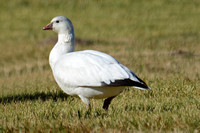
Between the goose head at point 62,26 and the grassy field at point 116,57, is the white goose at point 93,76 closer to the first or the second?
the grassy field at point 116,57

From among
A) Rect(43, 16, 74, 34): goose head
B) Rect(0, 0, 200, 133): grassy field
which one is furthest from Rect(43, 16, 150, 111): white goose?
Rect(43, 16, 74, 34): goose head

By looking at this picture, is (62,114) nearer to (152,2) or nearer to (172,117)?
(172,117)

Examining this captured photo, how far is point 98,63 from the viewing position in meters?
6.29

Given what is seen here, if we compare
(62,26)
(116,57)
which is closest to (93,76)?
(62,26)

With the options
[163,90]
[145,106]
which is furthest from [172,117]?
[163,90]

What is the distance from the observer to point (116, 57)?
15031mm

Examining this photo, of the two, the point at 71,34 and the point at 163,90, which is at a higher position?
the point at 71,34

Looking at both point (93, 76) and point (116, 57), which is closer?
point (93, 76)

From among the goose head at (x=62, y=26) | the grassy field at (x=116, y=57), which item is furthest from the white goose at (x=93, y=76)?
the goose head at (x=62, y=26)

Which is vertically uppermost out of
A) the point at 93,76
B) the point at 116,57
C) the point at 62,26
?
the point at 62,26

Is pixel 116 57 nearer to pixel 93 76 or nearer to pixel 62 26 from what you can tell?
pixel 62 26

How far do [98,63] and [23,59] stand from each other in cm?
1203

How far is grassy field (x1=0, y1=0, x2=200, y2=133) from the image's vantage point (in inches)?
216

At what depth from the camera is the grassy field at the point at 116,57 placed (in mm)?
5480
